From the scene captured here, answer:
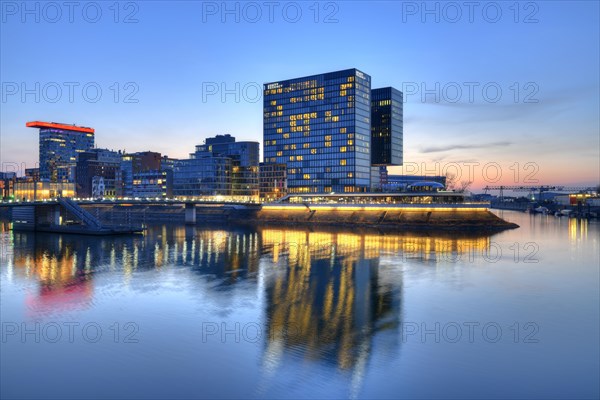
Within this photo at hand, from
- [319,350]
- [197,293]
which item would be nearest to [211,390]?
[319,350]

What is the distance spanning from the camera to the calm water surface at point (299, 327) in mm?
23328

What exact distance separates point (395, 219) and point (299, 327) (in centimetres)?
9929

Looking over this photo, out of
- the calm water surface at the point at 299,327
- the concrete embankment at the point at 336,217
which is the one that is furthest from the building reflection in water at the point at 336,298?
the concrete embankment at the point at 336,217

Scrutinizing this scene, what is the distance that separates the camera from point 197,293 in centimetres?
4362

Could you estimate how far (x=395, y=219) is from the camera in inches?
5005

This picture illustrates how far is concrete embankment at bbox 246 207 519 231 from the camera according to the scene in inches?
4680

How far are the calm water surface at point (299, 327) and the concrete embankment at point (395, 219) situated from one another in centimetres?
5178

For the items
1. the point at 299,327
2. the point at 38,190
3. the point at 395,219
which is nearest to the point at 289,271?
the point at 299,327

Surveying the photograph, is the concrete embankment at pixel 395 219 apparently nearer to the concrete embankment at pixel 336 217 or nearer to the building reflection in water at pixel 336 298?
the concrete embankment at pixel 336 217

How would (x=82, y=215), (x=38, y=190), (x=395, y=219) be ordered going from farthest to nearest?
1. (x=38, y=190)
2. (x=395, y=219)
3. (x=82, y=215)

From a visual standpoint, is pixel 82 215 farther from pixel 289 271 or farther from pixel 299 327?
pixel 299 327

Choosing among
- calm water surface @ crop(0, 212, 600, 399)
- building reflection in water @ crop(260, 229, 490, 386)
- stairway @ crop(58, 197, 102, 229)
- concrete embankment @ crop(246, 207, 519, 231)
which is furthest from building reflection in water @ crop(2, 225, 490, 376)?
concrete embankment @ crop(246, 207, 519, 231)

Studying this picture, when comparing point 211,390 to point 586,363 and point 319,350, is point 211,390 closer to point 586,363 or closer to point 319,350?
point 319,350

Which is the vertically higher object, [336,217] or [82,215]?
[82,215]
